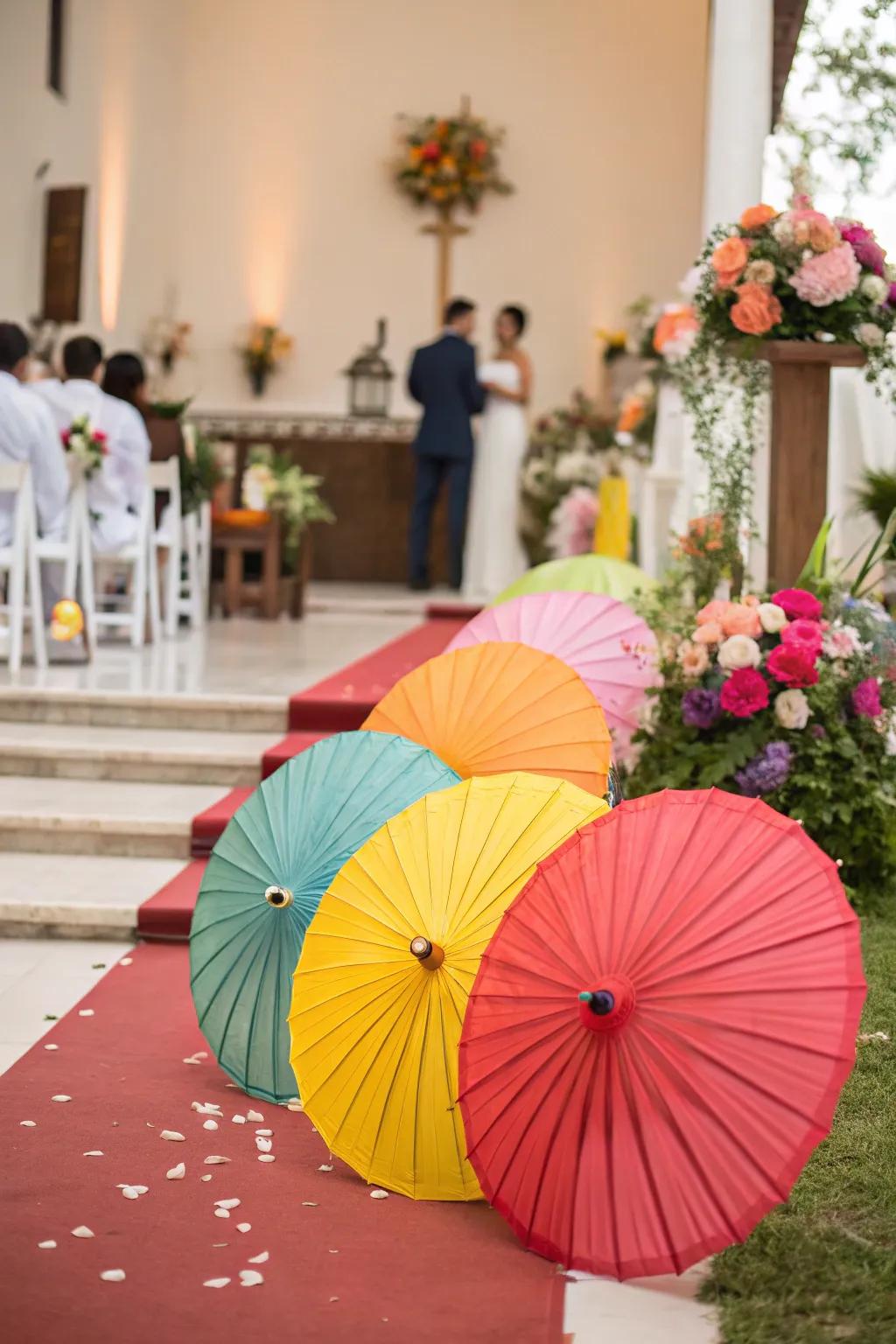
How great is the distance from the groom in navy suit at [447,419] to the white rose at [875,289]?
6.40 m

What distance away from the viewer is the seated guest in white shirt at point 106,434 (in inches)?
306

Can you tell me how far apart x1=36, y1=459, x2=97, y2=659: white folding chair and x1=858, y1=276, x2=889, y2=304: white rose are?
379 cm

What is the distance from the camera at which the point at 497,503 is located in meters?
11.4

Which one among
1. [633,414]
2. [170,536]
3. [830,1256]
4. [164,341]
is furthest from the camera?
[164,341]

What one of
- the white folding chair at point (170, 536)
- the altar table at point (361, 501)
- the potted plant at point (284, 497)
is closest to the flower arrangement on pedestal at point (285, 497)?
the potted plant at point (284, 497)

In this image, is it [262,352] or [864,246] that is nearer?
[864,246]

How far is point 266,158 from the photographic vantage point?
13.6 m

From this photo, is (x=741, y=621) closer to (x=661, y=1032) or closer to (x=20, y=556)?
(x=661, y=1032)

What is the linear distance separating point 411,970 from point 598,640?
2.08 metres

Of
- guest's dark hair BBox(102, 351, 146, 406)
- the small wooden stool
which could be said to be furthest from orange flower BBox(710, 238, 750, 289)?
the small wooden stool

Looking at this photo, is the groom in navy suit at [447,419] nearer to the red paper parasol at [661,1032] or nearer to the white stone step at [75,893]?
the white stone step at [75,893]

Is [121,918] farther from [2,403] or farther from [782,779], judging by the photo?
[2,403]

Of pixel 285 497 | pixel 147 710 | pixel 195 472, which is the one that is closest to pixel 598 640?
pixel 147 710

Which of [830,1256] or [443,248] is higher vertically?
[443,248]
